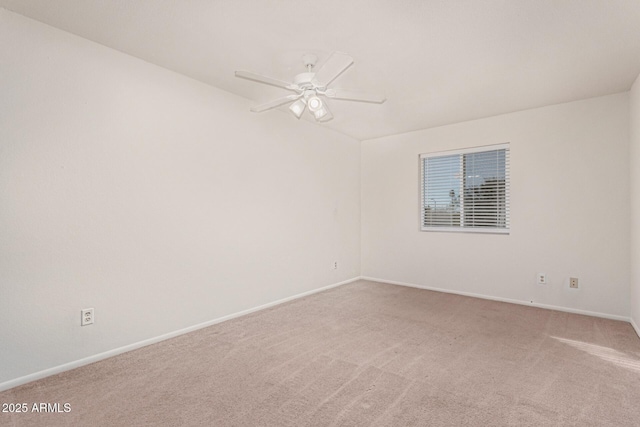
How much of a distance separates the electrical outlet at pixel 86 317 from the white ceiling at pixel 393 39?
79.8 inches

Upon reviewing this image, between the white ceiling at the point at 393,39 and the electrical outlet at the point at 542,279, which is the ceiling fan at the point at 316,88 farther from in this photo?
the electrical outlet at the point at 542,279

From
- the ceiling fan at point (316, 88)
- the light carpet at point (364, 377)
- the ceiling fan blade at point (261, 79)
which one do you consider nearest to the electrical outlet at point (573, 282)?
the light carpet at point (364, 377)

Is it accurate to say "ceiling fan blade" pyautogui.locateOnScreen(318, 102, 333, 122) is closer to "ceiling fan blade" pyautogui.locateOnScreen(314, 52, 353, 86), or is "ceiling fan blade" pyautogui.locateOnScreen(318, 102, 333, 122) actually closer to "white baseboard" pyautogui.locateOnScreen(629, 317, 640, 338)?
"ceiling fan blade" pyautogui.locateOnScreen(314, 52, 353, 86)

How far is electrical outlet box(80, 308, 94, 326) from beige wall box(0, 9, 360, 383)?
0.12 ft

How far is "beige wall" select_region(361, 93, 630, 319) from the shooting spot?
11.2 ft

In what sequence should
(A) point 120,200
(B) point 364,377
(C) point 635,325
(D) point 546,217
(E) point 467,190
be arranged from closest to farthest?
(B) point 364,377, (A) point 120,200, (C) point 635,325, (D) point 546,217, (E) point 467,190

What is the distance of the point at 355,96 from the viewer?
252cm

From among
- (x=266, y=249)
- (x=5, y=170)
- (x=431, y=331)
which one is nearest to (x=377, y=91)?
(x=266, y=249)

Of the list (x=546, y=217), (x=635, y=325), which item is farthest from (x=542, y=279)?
(x=635, y=325)

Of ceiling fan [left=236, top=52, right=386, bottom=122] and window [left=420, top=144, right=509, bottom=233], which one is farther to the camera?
window [left=420, top=144, right=509, bottom=233]

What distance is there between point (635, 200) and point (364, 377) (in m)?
3.16

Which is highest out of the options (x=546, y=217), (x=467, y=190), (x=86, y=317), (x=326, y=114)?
(x=326, y=114)

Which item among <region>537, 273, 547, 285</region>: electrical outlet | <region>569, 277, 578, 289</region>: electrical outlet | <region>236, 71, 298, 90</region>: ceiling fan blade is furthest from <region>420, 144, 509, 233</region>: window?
<region>236, 71, 298, 90</region>: ceiling fan blade

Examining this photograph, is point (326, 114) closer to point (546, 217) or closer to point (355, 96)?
point (355, 96)
